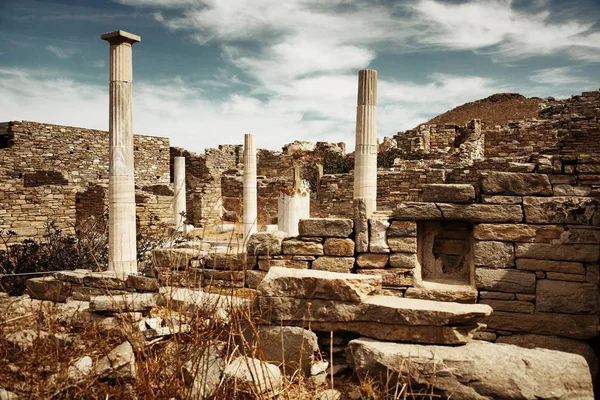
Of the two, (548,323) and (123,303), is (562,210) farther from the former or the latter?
(123,303)

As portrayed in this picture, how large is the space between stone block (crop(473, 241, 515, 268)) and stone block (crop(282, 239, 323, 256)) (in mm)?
1963

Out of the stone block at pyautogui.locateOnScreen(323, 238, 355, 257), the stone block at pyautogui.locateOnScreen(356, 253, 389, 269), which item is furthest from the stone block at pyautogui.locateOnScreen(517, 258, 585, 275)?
Answer: the stone block at pyautogui.locateOnScreen(323, 238, 355, 257)

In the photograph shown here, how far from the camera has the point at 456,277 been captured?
5.57 metres

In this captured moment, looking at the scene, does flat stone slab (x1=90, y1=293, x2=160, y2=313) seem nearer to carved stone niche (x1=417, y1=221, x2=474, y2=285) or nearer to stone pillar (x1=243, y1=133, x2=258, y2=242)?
carved stone niche (x1=417, y1=221, x2=474, y2=285)

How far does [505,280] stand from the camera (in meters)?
4.86

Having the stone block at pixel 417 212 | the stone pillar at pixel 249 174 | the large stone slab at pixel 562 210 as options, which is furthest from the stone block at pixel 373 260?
the stone pillar at pixel 249 174

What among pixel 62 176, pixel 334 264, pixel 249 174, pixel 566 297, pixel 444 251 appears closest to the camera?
pixel 566 297

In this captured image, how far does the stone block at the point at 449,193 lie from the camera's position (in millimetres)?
5027

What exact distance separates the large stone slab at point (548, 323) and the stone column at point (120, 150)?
19.9 feet

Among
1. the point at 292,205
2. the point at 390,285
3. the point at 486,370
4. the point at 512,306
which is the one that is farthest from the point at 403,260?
the point at 292,205

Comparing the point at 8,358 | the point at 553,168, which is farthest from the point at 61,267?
the point at 553,168

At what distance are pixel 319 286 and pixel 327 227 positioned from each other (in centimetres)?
173

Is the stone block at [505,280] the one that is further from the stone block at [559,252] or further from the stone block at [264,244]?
the stone block at [264,244]

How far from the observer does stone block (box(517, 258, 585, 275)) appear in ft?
15.3
